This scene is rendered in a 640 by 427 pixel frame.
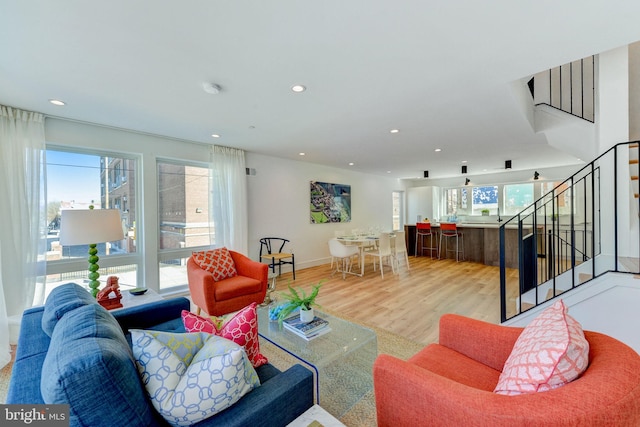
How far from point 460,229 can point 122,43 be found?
276 inches

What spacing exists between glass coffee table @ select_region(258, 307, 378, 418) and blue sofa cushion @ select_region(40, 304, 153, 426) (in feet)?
3.28

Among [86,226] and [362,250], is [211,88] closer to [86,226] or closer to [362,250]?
[86,226]

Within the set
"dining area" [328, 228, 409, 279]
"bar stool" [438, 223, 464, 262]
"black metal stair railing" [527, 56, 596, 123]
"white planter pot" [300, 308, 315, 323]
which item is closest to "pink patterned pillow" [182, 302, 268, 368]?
"white planter pot" [300, 308, 315, 323]

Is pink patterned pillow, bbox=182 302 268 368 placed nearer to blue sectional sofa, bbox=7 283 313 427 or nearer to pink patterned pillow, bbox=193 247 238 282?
blue sectional sofa, bbox=7 283 313 427

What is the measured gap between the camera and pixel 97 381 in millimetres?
748

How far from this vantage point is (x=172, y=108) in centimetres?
277

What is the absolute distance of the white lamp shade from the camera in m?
1.98

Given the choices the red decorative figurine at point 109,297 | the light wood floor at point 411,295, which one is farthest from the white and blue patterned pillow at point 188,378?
the light wood floor at point 411,295

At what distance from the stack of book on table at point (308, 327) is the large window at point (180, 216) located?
2.70m

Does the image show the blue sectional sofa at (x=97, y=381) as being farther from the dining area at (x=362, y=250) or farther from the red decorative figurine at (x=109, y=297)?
the dining area at (x=362, y=250)

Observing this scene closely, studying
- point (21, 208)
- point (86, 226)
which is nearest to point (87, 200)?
point (21, 208)

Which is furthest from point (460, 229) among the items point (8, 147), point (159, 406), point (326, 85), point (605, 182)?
point (8, 147)

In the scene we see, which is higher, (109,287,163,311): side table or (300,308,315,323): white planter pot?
(109,287,163,311): side table

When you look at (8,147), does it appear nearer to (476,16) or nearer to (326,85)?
(326,85)
